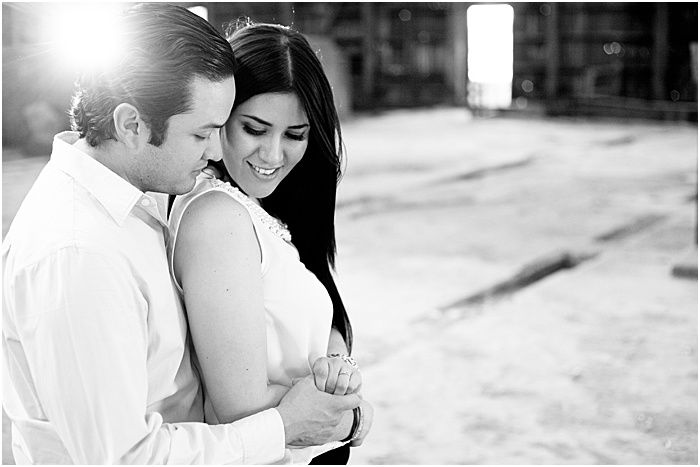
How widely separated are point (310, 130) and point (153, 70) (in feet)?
1.28

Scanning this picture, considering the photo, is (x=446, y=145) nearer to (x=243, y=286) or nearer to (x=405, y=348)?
(x=405, y=348)

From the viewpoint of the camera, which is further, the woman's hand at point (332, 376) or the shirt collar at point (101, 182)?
the woman's hand at point (332, 376)

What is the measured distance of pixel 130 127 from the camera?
44.5 inches

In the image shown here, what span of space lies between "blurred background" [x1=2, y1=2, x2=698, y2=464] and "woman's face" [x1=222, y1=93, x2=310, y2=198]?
10.5 inches

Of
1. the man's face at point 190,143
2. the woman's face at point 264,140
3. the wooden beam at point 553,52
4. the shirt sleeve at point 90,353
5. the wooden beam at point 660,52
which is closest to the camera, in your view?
the shirt sleeve at point 90,353

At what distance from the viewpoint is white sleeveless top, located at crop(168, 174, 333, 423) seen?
4.32 ft

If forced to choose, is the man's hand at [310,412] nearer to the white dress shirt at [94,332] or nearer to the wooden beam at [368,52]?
the white dress shirt at [94,332]

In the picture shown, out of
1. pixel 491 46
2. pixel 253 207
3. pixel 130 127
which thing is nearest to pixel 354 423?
pixel 253 207

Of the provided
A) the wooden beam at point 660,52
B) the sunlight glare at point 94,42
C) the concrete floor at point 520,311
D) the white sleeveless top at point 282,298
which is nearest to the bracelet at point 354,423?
the white sleeveless top at point 282,298

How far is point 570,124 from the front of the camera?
13.2 m

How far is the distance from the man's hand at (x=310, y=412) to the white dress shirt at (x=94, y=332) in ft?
0.16

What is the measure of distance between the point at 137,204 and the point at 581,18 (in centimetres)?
1562

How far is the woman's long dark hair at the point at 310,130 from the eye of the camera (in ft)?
4.44

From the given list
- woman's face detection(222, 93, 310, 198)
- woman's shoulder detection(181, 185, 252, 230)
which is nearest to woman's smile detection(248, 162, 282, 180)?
woman's face detection(222, 93, 310, 198)
